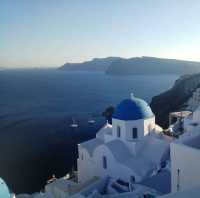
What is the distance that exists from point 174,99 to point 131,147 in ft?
116

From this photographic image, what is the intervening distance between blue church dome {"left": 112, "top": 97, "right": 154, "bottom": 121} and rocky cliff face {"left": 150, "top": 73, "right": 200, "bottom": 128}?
25.3 m

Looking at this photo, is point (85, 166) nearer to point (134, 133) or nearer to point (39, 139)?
point (134, 133)

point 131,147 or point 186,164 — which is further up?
point 186,164

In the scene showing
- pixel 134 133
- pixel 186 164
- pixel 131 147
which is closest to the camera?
pixel 186 164

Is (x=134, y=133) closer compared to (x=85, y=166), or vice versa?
(x=134, y=133)

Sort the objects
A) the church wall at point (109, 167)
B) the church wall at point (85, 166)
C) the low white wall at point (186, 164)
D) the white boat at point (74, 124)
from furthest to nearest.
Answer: the white boat at point (74, 124)
the church wall at point (85, 166)
the church wall at point (109, 167)
the low white wall at point (186, 164)

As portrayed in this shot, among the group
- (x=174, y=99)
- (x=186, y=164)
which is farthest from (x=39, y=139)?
(x=186, y=164)

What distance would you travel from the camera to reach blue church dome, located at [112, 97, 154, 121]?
18281 millimetres

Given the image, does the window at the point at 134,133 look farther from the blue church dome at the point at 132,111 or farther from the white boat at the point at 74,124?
the white boat at the point at 74,124

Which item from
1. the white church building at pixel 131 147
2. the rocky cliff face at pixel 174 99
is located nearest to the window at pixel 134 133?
the white church building at pixel 131 147

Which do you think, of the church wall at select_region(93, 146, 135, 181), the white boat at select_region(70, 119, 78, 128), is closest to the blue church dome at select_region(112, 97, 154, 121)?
the church wall at select_region(93, 146, 135, 181)

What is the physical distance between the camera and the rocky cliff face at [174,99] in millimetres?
46700

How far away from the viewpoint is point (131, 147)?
1830 centimetres

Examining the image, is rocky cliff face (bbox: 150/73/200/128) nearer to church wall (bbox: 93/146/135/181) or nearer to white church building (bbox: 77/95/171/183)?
white church building (bbox: 77/95/171/183)
